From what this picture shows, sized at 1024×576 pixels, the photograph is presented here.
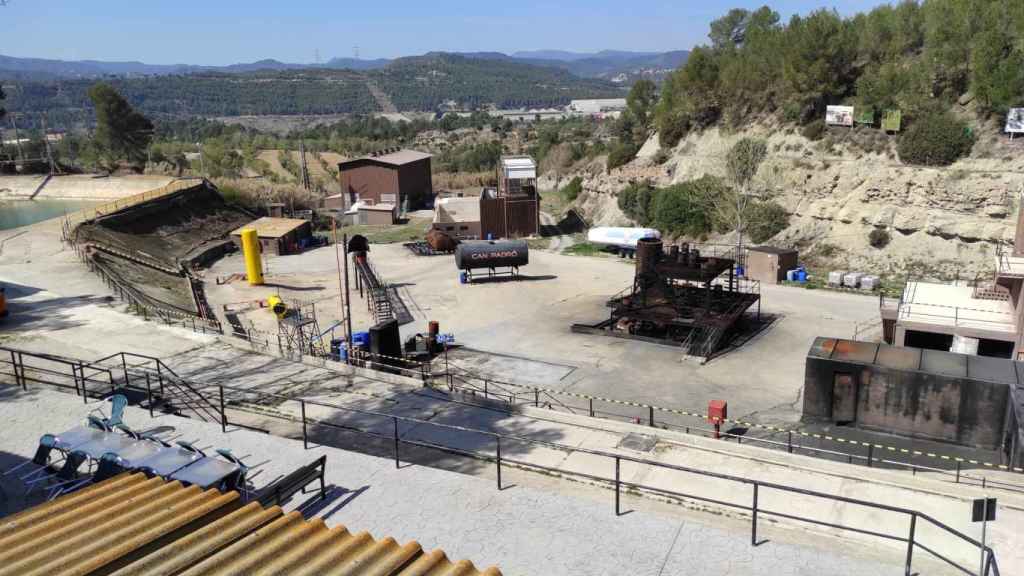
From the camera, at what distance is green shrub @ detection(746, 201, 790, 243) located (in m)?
50.1

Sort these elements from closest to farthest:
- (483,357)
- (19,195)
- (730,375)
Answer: (730,375)
(483,357)
(19,195)

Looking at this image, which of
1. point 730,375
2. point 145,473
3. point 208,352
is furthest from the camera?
point 730,375

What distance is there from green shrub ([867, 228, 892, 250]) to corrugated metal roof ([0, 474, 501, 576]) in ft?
145

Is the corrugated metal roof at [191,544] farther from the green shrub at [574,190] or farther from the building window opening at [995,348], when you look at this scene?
the green shrub at [574,190]

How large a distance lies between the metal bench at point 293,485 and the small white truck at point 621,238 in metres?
→ 39.0

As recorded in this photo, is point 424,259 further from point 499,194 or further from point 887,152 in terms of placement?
point 887,152

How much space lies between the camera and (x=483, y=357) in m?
29.0

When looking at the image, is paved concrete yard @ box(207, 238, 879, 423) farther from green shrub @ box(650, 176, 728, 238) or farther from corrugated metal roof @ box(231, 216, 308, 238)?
green shrub @ box(650, 176, 728, 238)

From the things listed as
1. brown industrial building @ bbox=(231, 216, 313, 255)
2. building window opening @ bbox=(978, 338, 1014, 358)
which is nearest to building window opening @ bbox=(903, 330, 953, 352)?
building window opening @ bbox=(978, 338, 1014, 358)

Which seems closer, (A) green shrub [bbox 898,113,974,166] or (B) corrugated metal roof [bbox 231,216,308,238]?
(A) green shrub [bbox 898,113,974,166]

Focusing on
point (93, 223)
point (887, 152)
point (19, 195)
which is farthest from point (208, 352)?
point (19, 195)

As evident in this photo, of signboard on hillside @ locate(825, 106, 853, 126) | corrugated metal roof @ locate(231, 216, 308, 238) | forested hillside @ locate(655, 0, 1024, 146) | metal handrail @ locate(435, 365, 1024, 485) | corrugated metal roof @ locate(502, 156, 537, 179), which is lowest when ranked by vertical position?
metal handrail @ locate(435, 365, 1024, 485)

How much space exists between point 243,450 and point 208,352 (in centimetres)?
1106

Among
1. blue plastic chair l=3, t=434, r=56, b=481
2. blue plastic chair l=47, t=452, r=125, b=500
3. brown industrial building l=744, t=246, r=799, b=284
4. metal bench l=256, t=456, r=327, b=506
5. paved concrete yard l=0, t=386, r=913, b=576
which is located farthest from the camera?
brown industrial building l=744, t=246, r=799, b=284
